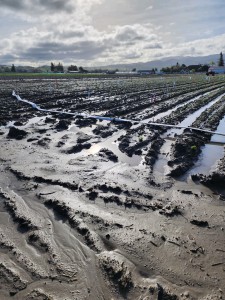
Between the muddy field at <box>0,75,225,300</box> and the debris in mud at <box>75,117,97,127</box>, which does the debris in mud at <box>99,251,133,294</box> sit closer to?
the muddy field at <box>0,75,225,300</box>

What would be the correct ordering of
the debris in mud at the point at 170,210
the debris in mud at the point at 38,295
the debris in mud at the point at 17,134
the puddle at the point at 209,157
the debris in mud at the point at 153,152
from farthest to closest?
the debris in mud at the point at 17,134 < the debris in mud at the point at 153,152 < the puddle at the point at 209,157 < the debris in mud at the point at 170,210 < the debris in mud at the point at 38,295

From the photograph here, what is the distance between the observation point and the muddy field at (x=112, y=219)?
163 inches

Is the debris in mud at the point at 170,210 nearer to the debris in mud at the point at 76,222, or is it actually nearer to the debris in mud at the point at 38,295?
the debris in mud at the point at 76,222

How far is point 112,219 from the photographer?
573cm

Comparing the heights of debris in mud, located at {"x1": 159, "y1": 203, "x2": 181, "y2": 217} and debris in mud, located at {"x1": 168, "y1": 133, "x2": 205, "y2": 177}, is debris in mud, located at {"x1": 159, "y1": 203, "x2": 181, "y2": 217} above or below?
below

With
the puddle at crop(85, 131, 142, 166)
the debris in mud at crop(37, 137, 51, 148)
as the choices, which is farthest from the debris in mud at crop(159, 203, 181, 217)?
the debris in mud at crop(37, 137, 51, 148)

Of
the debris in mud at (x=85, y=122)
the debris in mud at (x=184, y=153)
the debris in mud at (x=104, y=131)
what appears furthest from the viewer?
the debris in mud at (x=85, y=122)

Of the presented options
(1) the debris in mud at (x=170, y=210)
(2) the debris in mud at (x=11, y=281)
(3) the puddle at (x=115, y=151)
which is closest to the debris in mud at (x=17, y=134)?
(3) the puddle at (x=115, y=151)

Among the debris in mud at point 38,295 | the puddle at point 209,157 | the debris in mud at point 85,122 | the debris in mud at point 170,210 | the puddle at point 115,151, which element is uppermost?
the debris in mud at point 85,122

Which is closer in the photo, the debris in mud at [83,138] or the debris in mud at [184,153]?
the debris in mud at [184,153]

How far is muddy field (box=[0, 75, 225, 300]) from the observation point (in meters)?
4.14

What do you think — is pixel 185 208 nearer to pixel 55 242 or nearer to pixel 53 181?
pixel 55 242

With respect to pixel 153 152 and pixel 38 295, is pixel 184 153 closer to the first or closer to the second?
pixel 153 152

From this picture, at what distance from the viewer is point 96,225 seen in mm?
5551
